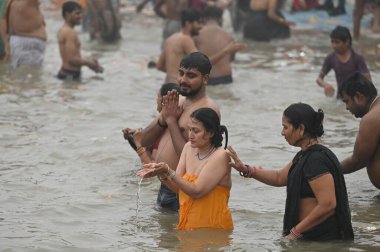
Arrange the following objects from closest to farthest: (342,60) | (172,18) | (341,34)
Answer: (341,34) < (342,60) < (172,18)

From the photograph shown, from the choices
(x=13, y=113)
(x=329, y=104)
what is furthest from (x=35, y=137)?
(x=329, y=104)

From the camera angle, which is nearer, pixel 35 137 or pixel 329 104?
pixel 35 137

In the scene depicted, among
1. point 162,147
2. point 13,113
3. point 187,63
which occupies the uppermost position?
point 187,63

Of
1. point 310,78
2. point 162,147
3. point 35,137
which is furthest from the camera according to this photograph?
point 310,78

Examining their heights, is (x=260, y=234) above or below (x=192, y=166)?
below

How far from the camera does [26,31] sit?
14.1 m

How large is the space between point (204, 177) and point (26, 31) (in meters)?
8.21

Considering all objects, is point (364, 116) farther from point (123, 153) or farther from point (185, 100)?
point (123, 153)

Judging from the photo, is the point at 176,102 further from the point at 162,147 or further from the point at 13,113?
the point at 13,113

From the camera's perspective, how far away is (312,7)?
2108 centimetres

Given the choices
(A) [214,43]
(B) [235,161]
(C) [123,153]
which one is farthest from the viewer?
(A) [214,43]

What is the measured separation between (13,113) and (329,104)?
12.8ft

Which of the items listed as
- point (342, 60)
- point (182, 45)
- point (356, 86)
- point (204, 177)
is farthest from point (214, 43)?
point (204, 177)

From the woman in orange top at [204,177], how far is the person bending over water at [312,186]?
8.7 inches
